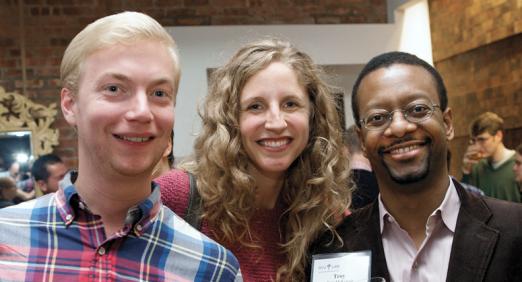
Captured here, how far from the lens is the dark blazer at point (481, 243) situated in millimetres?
1764

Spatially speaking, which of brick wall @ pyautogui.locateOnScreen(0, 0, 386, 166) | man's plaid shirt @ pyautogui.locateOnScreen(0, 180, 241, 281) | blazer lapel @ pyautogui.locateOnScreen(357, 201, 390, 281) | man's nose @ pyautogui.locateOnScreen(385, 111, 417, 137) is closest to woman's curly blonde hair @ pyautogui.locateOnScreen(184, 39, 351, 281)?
blazer lapel @ pyautogui.locateOnScreen(357, 201, 390, 281)

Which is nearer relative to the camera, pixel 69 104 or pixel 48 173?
pixel 69 104

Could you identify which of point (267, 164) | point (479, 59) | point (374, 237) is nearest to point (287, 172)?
point (267, 164)

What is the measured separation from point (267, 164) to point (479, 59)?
12.2ft

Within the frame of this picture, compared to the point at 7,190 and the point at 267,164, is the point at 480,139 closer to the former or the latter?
the point at 267,164

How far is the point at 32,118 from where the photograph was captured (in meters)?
5.29

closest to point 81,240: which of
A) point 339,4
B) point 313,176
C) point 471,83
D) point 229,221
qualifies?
point 229,221

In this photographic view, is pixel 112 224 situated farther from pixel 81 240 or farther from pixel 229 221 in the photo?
pixel 229 221

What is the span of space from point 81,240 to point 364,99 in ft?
3.48

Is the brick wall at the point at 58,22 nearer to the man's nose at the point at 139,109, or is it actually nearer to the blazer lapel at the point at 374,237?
the blazer lapel at the point at 374,237

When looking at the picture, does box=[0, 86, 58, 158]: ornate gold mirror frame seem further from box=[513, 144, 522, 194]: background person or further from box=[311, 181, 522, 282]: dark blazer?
box=[311, 181, 522, 282]: dark blazer

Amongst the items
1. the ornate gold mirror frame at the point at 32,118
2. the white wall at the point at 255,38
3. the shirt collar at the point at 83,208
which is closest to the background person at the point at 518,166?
the white wall at the point at 255,38

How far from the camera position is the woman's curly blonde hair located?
209 centimetres

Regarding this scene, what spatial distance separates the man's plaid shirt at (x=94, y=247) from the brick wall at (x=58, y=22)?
4.17 metres
